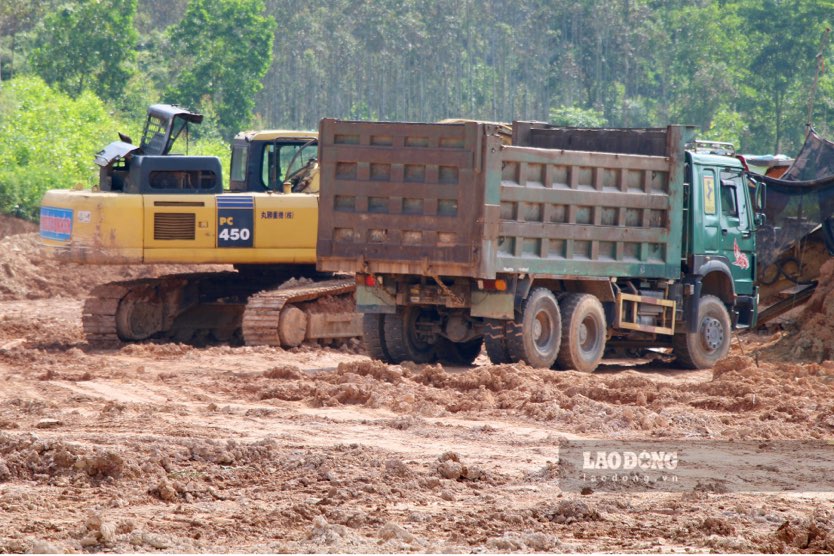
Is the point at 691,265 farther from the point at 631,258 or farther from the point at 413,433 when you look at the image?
the point at 413,433

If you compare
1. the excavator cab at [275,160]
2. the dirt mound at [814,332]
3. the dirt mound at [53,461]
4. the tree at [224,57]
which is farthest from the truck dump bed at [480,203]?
the tree at [224,57]

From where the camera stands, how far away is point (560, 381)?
13.5 m

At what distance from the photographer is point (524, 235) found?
14.4 m

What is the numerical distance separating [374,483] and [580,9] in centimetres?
5679

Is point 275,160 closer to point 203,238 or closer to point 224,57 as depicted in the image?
point 203,238

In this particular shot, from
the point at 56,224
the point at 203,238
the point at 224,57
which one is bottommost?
the point at 203,238

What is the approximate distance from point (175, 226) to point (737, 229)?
6872 millimetres

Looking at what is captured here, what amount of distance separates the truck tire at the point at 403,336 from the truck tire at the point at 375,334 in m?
0.05

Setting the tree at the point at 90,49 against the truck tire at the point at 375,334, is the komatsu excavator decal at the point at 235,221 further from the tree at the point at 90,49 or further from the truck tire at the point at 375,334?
the tree at the point at 90,49

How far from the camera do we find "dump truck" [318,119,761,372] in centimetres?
1417

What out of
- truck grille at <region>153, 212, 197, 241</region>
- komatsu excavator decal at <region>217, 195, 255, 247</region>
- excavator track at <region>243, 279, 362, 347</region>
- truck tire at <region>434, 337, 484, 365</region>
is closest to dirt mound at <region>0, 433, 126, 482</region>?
truck tire at <region>434, 337, 484, 365</region>

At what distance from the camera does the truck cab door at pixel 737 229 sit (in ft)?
55.1

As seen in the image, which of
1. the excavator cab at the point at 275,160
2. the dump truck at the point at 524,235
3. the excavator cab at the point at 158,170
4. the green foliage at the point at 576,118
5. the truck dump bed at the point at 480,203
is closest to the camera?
the truck dump bed at the point at 480,203

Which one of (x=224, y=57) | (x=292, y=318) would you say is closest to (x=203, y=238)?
(x=292, y=318)
